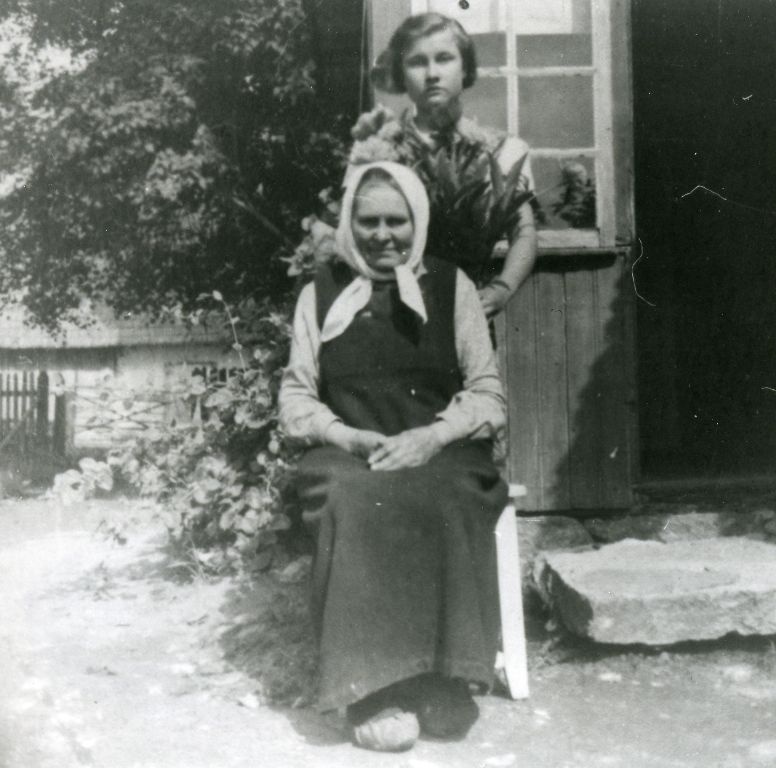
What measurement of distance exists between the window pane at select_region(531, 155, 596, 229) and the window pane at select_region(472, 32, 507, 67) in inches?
18.1

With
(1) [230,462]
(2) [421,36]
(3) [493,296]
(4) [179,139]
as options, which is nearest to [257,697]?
(3) [493,296]

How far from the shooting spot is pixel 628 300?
408cm

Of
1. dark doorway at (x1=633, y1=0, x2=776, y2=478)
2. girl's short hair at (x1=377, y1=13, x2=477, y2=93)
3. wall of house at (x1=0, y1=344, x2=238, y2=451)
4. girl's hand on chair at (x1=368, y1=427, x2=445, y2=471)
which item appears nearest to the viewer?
girl's hand on chair at (x1=368, y1=427, x2=445, y2=471)

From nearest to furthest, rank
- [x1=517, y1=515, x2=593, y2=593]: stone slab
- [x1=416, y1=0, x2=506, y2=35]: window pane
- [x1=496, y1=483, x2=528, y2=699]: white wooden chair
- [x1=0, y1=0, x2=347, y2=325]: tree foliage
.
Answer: [x1=496, y1=483, x2=528, y2=699]: white wooden chair → [x1=517, y1=515, x2=593, y2=593]: stone slab → [x1=416, y1=0, x2=506, y2=35]: window pane → [x1=0, y1=0, x2=347, y2=325]: tree foliage

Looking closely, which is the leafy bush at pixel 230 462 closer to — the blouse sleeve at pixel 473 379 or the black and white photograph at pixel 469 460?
the black and white photograph at pixel 469 460

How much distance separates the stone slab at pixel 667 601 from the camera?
303cm

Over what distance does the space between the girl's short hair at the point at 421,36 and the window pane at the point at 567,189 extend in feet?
2.59

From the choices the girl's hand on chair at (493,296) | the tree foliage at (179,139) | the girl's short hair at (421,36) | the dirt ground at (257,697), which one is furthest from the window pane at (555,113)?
the tree foliage at (179,139)

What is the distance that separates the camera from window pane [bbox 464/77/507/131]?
161 inches

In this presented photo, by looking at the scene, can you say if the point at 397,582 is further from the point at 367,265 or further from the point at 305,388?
the point at 367,265

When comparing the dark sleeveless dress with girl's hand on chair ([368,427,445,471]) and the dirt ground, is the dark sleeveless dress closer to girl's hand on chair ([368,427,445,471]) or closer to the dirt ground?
girl's hand on chair ([368,427,445,471])

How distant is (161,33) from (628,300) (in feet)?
23.8

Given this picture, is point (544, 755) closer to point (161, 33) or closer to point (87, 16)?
point (161, 33)

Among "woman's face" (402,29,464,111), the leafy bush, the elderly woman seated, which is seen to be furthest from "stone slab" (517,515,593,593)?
"woman's face" (402,29,464,111)
